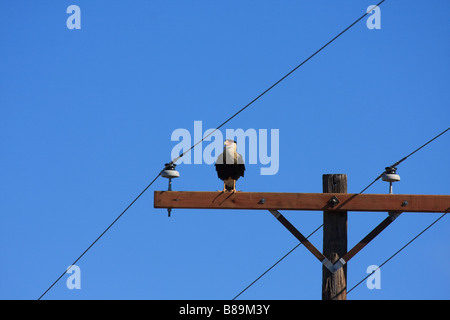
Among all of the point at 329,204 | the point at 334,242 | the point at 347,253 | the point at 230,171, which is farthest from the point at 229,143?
the point at 347,253

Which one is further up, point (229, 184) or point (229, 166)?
point (229, 166)

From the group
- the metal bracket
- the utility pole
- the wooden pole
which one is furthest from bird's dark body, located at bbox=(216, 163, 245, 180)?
the metal bracket

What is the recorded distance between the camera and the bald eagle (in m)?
14.3

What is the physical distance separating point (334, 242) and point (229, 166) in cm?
159

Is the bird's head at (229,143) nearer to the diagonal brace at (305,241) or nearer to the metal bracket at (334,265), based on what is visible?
the diagonal brace at (305,241)

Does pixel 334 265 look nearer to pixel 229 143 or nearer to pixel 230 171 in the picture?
pixel 230 171

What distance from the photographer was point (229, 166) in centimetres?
1445

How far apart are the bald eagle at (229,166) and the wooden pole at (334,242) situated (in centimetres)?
107

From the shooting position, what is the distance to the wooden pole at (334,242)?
44.8 ft

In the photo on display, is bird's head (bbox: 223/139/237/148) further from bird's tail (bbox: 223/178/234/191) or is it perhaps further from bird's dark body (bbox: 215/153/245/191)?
bird's tail (bbox: 223/178/234/191)

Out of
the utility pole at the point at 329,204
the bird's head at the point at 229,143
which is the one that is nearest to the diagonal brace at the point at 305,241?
the utility pole at the point at 329,204
